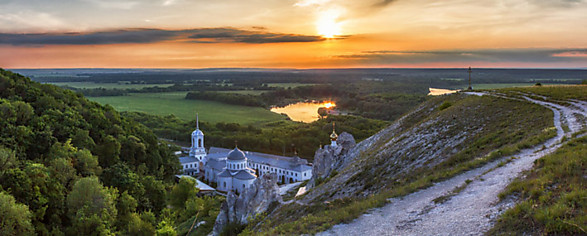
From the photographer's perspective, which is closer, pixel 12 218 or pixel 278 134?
pixel 12 218

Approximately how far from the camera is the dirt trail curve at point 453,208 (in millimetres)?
10297

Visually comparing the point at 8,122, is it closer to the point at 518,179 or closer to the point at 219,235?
the point at 219,235

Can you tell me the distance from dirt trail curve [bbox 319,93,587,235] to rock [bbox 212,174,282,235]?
8.94 metres

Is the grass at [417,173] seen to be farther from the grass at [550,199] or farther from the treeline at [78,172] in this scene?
the treeline at [78,172]

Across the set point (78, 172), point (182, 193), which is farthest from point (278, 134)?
point (78, 172)

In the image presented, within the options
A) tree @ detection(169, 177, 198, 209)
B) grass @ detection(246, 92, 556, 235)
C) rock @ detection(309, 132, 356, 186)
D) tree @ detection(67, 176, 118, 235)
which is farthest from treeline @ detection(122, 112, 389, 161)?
grass @ detection(246, 92, 556, 235)

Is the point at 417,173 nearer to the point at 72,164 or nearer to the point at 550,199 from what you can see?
the point at 550,199

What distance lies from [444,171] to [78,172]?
29.8 m

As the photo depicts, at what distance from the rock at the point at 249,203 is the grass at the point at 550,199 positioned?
12.1m

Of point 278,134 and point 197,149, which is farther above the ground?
point 278,134

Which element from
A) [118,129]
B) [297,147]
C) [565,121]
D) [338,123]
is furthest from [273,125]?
[565,121]

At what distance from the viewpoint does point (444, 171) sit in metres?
14.6

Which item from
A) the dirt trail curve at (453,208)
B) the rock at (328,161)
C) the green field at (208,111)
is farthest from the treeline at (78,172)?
the green field at (208,111)

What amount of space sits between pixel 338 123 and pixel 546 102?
66.5 metres
